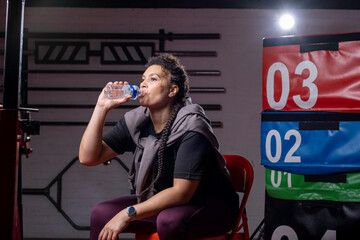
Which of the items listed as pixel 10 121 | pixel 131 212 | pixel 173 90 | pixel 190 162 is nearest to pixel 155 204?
pixel 131 212

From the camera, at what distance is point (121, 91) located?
2090mm

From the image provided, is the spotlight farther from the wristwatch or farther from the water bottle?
the wristwatch

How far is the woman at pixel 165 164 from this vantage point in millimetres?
1674

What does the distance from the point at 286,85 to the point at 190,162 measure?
2.98 feet

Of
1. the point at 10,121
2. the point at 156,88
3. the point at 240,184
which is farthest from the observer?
the point at 240,184

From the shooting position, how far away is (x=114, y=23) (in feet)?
14.6

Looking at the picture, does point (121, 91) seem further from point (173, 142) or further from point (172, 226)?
point (172, 226)

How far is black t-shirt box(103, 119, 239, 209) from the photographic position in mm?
1739

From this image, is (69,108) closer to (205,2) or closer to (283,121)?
(205,2)

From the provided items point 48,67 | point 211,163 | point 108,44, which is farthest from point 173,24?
point 211,163

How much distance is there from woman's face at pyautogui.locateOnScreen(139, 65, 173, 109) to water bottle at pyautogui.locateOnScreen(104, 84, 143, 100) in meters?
0.03

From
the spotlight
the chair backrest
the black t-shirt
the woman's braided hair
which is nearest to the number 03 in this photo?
the chair backrest

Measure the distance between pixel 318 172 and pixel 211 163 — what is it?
27.1 inches

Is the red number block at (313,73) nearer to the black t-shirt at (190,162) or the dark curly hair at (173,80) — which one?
the dark curly hair at (173,80)
